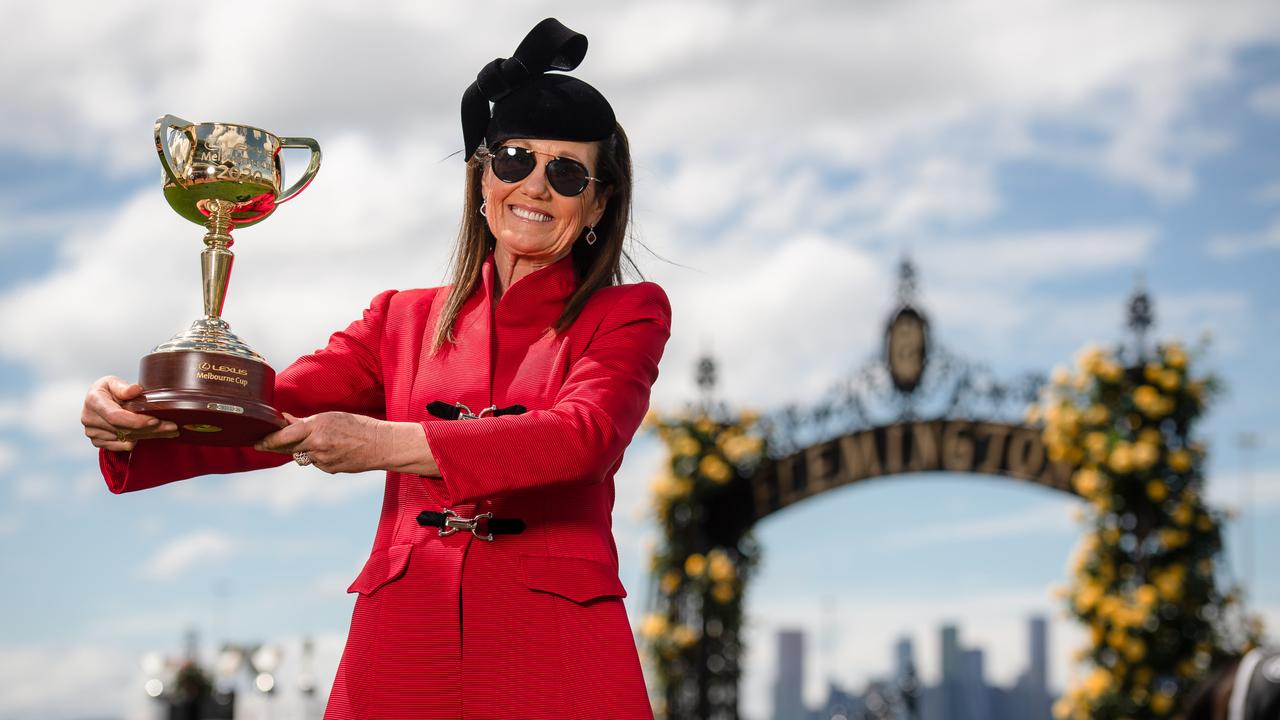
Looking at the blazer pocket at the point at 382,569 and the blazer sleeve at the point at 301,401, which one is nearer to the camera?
the blazer pocket at the point at 382,569

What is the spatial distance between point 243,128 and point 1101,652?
6.64m

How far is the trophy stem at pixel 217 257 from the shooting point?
195 centimetres

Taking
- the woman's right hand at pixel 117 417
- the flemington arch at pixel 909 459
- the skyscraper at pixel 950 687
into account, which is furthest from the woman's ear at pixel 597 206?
the skyscraper at pixel 950 687

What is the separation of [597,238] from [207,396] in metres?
0.72

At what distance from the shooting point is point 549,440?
5.75 ft

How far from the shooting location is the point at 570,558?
187 cm

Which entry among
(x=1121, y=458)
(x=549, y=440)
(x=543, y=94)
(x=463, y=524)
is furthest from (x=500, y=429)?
(x=1121, y=458)

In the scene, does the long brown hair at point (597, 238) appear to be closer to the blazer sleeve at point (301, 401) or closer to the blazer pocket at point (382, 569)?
the blazer sleeve at point (301, 401)

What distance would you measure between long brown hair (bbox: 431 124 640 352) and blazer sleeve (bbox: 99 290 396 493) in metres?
0.15

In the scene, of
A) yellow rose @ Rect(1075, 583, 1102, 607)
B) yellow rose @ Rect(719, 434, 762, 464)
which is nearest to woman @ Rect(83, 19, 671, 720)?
yellow rose @ Rect(1075, 583, 1102, 607)

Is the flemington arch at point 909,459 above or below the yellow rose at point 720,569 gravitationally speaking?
above

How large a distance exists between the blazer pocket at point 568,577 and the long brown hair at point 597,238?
0.43 metres

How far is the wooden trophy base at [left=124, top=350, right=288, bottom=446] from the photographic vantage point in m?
1.73

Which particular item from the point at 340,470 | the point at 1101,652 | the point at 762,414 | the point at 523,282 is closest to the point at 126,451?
the point at 340,470
